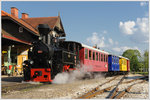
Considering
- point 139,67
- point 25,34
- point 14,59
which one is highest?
point 25,34

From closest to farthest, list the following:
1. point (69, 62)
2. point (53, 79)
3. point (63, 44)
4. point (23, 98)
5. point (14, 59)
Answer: point (23, 98), point (53, 79), point (69, 62), point (63, 44), point (14, 59)

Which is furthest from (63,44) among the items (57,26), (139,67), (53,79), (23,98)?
(139,67)

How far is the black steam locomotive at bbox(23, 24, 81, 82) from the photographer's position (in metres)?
10.5

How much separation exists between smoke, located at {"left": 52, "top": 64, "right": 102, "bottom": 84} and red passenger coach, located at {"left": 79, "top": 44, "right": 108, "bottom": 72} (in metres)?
0.26

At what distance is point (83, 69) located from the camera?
1288 cm

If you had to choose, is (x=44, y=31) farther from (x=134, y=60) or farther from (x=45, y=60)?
(x=134, y=60)

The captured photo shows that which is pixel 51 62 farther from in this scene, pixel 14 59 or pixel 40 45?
pixel 14 59

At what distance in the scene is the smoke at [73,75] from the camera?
10.8m

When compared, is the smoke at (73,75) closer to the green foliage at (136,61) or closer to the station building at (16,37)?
the station building at (16,37)

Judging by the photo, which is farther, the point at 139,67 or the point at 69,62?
the point at 139,67

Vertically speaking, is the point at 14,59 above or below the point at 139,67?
above

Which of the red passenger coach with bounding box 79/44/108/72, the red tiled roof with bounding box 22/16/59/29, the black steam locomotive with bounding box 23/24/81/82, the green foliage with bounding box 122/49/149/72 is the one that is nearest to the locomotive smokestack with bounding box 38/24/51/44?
the black steam locomotive with bounding box 23/24/81/82

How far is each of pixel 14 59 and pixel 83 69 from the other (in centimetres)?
1135

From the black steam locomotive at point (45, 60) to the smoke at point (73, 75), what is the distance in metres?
0.29
